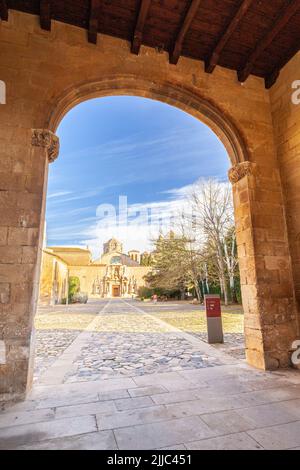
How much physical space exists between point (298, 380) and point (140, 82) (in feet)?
15.2

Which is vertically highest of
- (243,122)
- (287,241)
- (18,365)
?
(243,122)

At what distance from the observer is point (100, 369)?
369 cm

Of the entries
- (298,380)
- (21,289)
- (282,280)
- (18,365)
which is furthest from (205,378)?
(21,289)

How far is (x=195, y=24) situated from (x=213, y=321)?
18.1 ft

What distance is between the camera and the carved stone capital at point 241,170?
4023mm

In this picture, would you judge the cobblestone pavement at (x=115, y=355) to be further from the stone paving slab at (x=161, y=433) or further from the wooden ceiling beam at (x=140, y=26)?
the wooden ceiling beam at (x=140, y=26)

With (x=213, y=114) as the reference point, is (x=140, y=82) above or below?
above

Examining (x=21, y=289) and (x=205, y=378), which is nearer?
(x=21, y=289)

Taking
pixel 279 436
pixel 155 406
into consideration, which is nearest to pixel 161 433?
pixel 155 406

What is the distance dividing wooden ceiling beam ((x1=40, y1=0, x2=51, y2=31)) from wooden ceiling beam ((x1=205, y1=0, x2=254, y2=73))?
246 centimetres

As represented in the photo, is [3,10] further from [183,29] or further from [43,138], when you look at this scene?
[183,29]

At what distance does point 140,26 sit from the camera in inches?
138

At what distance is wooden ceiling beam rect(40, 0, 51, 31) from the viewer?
3259 millimetres
